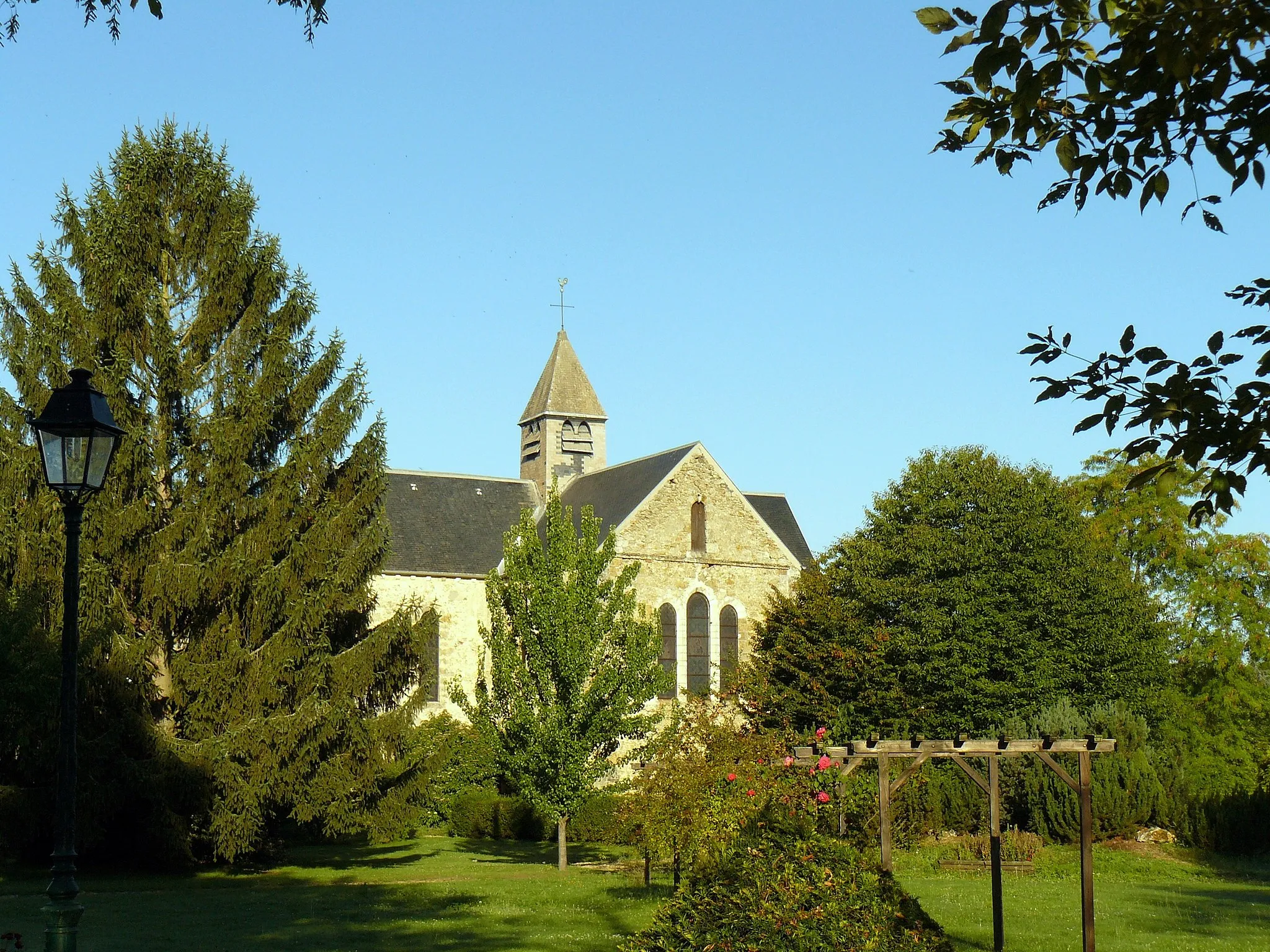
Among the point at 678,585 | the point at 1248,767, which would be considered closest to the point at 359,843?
the point at 678,585

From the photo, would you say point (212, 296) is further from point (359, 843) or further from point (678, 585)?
point (678, 585)

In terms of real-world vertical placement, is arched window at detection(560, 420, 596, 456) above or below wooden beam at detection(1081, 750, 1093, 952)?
above

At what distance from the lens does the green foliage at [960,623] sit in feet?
103

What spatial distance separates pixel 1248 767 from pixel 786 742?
2002 cm

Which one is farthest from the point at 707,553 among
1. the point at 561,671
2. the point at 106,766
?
the point at 106,766

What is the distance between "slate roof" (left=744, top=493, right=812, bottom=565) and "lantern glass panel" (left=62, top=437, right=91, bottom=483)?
3852 cm

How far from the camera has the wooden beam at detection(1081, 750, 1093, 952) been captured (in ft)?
44.1

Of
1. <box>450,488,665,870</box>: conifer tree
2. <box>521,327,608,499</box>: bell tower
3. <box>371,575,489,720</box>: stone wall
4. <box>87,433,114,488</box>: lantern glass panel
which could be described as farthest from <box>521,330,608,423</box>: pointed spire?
<box>87,433,114,488</box>: lantern glass panel

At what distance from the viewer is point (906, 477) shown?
3438 centimetres

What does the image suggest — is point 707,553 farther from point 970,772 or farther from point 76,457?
point 76,457

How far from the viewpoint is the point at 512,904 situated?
18984mm

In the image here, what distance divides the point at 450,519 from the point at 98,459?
3428cm

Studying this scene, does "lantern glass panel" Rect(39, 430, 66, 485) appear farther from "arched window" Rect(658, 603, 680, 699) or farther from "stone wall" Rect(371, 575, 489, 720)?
"arched window" Rect(658, 603, 680, 699)

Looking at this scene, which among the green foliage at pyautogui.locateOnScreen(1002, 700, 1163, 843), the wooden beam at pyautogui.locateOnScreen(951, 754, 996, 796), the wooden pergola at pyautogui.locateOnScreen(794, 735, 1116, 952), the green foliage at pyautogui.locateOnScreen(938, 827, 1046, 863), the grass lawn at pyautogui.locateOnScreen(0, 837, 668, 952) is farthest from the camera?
the green foliage at pyautogui.locateOnScreen(1002, 700, 1163, 843)
